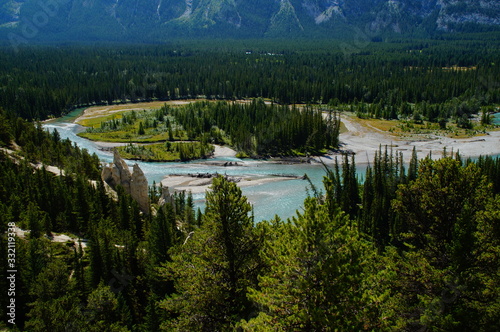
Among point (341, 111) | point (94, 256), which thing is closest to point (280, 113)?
point (341, 111)

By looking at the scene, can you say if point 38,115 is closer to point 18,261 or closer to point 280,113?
point 280,113

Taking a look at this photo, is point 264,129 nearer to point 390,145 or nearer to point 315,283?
point 390,145

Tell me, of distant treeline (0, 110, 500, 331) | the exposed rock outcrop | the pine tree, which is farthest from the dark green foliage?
the pine tree

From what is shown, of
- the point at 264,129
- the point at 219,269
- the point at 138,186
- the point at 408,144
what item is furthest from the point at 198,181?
the point at 219,269

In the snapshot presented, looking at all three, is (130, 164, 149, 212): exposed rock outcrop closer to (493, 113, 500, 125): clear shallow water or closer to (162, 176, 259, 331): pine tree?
(162, 176, 259, 331): pine tree

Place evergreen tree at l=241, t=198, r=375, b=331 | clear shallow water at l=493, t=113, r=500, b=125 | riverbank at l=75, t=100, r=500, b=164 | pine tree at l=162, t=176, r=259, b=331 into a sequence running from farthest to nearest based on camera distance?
clear shallow water at l=493, t=113, r=500, b=125 → riverbank at l=75, t=100, r=500, b=164 → pine tree at l=162, t=176, r=259, b=331 → evergreen tree at l=241, t=198, r=375, b=331
